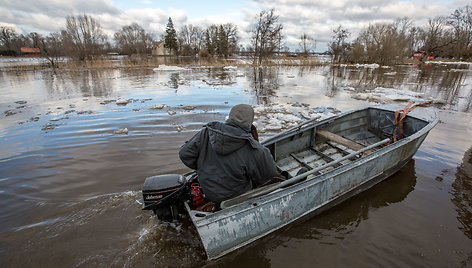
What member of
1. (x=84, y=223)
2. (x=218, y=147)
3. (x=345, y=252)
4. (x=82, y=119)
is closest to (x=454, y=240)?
(x=345, y=252)

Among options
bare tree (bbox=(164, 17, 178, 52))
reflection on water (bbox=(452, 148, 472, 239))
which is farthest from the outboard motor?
bare tree (bbox=(164, 17, 178, 52))

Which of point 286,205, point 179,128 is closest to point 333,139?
point 286,205

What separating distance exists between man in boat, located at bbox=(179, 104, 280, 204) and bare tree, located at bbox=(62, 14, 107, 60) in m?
39.8

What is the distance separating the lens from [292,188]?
2580mm

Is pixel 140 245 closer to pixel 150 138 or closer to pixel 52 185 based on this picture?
pixel 52 185

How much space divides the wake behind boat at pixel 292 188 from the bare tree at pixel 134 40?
56.9 meters

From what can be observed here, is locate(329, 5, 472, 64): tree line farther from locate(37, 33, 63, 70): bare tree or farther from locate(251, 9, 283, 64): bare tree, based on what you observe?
locate(37, 33, 63, 70): bare tree

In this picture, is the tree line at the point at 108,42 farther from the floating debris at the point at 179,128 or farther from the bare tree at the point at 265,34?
the floating debris at the point at 179,128

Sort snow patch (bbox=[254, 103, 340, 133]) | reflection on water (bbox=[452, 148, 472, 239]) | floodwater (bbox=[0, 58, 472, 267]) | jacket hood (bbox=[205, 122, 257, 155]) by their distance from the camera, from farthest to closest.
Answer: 1. snow patch (bbox=[254, 103, 340, 133])
2. reflection on water (bbox=[452, 148, 472, 239])
3. floodwater (bbox=[0, 58, 472, 267])
4. jacket hood (bbox=[205, 122, 257, 155])

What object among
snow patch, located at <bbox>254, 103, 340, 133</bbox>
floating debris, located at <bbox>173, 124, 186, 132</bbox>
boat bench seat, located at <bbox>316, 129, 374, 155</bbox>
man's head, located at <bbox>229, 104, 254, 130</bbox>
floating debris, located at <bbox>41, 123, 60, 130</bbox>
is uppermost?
man's head, located at <bbox>229, 104, 254, 130</bbox>

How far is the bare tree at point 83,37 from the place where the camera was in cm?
3288

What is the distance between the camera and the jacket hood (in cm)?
201

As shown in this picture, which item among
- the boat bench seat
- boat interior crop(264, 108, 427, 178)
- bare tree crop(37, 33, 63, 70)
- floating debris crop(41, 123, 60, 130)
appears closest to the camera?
the boat bench seat

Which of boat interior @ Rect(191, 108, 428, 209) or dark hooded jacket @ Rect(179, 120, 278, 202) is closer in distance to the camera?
dark hooded jacket @ Rect(179, 120, 278, 202)
